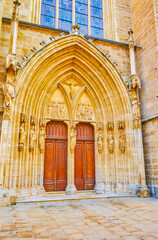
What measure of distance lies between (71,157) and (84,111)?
194 cm

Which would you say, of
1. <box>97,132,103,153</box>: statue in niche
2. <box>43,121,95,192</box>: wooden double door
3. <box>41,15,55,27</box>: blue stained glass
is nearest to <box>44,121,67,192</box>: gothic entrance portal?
<box>43,121,95,192</box>: wooden double door

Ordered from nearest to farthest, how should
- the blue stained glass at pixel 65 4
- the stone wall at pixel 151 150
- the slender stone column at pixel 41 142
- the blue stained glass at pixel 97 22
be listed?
1. the slender stone column at pixel 41 142
2. the stone wall at pixel 151 150
3. the blue stained glass at pixel 65 4
4. the blue stained glass at pixel 97 22

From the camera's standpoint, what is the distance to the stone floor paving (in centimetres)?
308

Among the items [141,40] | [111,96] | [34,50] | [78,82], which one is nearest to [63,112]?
[78,82]

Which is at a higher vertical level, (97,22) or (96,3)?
(96,3)

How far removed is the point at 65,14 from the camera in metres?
8.68

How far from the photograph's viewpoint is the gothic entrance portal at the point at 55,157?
702 centimetres

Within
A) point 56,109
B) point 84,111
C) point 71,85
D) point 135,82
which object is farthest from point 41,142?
point 135,82

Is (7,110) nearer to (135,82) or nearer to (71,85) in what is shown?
(71,85)

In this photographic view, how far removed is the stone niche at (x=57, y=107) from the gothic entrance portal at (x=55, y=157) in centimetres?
32

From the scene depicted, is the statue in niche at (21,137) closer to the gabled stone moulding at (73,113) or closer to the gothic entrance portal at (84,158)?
the gabled stone moulding at (73,113)

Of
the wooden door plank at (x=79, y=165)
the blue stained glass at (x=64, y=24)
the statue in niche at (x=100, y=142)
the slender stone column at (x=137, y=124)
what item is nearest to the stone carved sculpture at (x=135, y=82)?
the slender stone column at (x=137, y=124)

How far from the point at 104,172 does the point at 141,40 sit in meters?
5.63

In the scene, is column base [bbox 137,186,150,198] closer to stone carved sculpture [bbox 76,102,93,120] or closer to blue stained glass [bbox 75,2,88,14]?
stone carved sculpture [bbox 76,102,93,120]
